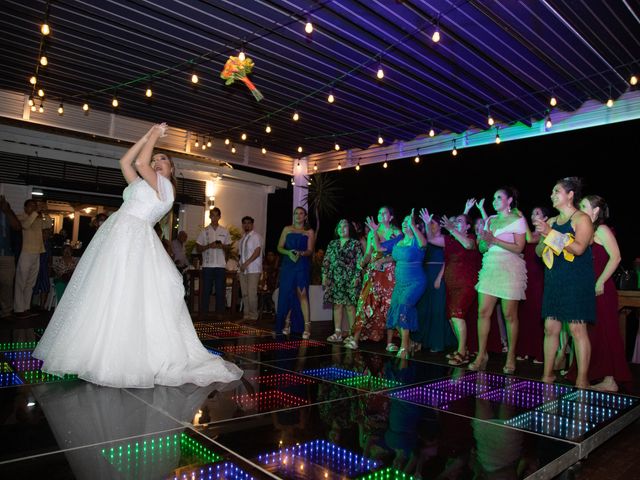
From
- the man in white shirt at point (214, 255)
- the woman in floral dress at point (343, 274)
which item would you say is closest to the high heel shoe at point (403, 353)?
the woman in floral dress at point (343, 274)

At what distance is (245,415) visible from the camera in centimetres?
271

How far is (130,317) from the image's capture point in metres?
3.18

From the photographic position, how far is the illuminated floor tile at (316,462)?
1.98 meters

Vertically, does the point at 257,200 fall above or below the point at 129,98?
below

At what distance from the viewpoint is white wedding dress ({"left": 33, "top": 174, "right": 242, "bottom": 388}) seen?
3.10m

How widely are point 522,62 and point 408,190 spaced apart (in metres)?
4.22

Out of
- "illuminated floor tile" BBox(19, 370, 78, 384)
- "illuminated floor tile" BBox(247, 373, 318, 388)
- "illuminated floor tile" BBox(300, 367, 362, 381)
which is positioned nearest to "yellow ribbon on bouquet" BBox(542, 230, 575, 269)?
"illuminated floor tile" BBox(300, 367, 362, 381)

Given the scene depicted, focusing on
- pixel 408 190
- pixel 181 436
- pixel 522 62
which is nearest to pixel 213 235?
pixel 408 190

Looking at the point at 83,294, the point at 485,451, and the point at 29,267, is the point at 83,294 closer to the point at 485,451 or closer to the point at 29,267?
the point at 485,451

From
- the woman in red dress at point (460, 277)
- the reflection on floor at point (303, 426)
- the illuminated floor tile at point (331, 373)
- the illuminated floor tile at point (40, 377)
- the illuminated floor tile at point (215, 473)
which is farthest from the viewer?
the woman in red dress at point (460, 277)

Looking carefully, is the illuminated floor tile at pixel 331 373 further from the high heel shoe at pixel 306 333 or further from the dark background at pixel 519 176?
the dark background at pixel 519 176

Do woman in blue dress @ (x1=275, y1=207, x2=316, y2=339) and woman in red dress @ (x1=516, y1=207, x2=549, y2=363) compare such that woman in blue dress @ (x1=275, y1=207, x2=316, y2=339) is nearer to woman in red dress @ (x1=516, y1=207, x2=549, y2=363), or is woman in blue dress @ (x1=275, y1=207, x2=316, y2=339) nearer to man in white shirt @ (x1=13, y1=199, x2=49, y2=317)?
woman in red dress @ (x1=516, y1=207, x2=549, y2=363)

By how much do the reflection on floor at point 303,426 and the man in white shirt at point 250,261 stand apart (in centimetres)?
384

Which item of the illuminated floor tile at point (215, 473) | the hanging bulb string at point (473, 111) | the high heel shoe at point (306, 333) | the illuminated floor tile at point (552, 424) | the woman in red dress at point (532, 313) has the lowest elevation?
the illuminated floor tile at point (552, 424)
